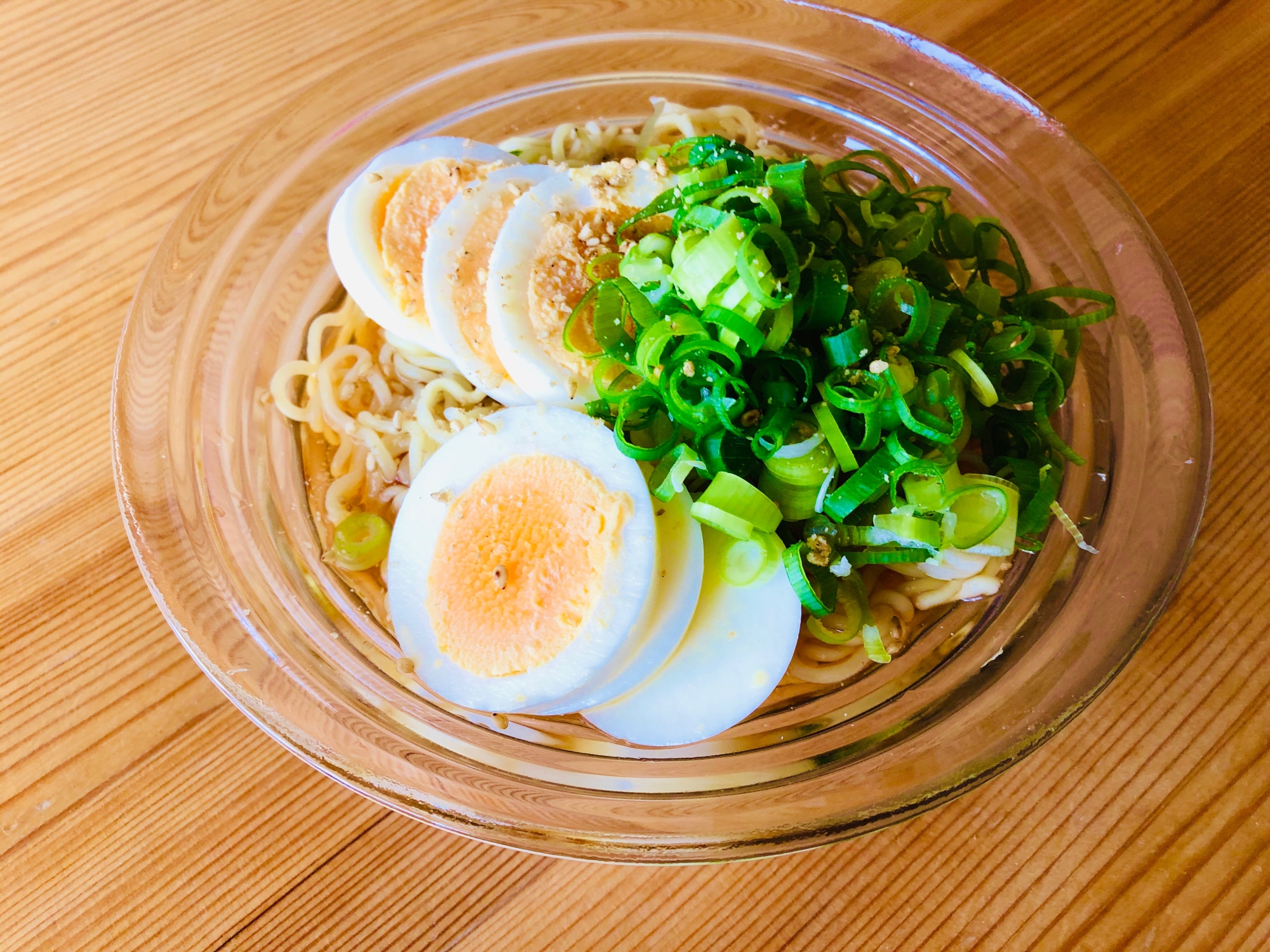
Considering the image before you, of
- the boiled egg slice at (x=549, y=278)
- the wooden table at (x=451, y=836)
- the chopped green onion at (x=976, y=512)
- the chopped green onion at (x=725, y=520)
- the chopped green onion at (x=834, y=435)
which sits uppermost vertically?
the boiled egg slice at (x=549, y=278)

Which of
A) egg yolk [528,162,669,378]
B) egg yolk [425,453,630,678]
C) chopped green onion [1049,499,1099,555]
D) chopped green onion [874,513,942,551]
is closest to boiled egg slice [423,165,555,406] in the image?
egg yolk [528,162,669,378]

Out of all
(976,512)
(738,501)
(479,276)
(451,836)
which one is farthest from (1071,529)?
(451,836)

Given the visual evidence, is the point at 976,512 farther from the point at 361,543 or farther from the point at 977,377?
the point at 361,543

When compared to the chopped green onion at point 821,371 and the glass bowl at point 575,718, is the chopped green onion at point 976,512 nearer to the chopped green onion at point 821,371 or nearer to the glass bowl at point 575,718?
the chopped green onion at point 821,371

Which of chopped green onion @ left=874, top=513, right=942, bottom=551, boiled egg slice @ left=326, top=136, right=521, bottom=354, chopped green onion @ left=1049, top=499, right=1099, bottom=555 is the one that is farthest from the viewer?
boiled egg slice @ left=326, top=136, right=521, bottom=354

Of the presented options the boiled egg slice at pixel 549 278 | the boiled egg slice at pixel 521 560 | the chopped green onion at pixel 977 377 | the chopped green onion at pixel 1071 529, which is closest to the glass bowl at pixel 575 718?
the chopped green onion at pixel 1071 529

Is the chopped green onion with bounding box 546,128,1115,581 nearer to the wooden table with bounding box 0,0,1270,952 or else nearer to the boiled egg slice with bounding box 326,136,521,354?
the boiled egg slice with bounding box 326,136,521,354
